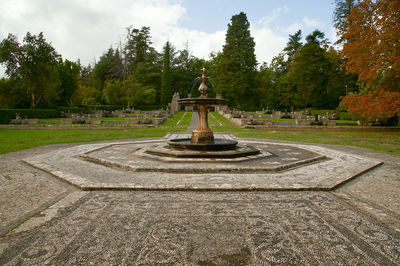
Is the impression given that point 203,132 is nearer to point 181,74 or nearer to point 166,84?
point 166,84

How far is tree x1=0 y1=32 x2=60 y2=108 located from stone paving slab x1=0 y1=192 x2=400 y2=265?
42802mm

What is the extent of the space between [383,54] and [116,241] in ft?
62.9

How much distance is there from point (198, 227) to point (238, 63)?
48223mm

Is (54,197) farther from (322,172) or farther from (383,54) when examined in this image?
(383,54)

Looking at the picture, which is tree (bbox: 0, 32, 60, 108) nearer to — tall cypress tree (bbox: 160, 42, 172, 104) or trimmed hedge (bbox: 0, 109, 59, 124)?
trimmed hedge (bbox: 0, 109, 59, 124)

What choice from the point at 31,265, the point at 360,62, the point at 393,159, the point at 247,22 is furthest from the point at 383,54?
the point at 247,22

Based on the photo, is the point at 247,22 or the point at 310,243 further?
the point at 247,22

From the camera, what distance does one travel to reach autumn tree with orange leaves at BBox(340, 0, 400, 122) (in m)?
14.1

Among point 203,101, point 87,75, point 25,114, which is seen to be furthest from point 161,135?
point 87,75

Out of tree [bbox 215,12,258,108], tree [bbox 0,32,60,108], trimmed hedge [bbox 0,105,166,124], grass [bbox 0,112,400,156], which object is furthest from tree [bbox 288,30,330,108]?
tree [bbox 0,32,60,108]

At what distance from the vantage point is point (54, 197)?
162 inches

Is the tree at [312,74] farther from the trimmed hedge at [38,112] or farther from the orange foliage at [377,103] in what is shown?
the trimmed hedge at [38,112]

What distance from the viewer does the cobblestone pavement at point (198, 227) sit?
2404 mm

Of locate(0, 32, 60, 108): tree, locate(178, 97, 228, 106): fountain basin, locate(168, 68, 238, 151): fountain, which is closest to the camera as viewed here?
locate(168, 68, 238, 151): fountain
